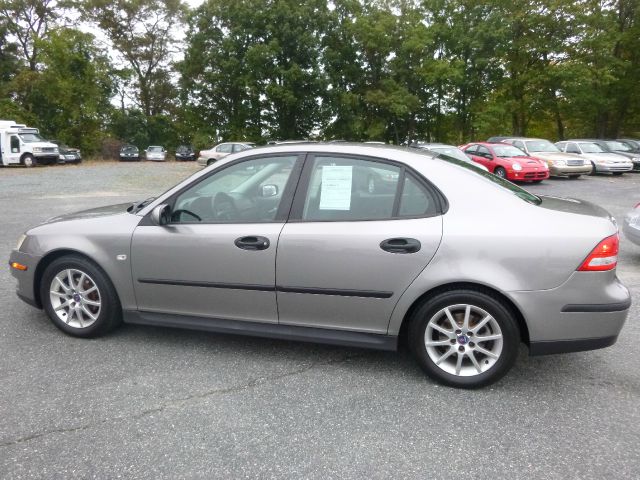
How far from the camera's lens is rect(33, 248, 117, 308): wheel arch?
3.74m

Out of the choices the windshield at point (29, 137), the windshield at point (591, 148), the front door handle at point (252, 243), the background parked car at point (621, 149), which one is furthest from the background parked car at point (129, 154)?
the front door handle at point (252, 243)

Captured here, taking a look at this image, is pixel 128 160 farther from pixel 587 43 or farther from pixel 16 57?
pixel 587 43

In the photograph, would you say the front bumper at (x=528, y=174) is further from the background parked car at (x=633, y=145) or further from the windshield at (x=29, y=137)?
the windshield at (x=29, y=137)

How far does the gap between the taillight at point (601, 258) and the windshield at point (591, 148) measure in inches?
865

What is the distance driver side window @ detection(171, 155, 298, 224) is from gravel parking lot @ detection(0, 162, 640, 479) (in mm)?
1010

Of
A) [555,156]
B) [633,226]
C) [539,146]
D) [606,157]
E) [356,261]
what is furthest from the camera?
[606,157]

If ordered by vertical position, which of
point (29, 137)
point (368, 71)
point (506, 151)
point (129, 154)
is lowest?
point (129, 154)

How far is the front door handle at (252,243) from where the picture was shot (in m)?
3.29

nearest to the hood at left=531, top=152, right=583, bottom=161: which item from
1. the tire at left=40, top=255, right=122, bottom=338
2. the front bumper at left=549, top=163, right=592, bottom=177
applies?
the front bumper at left=549, top=163, right=592, bottom=177

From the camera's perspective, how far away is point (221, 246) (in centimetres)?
338

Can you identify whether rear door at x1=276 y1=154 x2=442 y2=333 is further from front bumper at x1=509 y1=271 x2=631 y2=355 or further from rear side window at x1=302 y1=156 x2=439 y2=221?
front bumper at x1=509 y1=271 x2=631 y2=355

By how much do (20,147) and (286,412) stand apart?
30925mm

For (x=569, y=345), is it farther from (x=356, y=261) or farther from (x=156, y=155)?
(x=156, y=155)

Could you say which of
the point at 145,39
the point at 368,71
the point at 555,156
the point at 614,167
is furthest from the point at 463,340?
the point at 145,39
